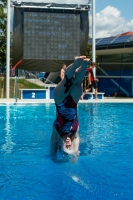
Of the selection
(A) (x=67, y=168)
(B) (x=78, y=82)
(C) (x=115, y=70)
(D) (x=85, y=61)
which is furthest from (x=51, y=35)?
(D) (x=85, y=61)

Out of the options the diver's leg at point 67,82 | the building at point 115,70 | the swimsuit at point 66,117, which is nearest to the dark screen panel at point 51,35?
the building at point 115,70

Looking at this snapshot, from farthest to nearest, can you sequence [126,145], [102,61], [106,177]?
1. [102,61]
2. [126,145]
3. [106,177]

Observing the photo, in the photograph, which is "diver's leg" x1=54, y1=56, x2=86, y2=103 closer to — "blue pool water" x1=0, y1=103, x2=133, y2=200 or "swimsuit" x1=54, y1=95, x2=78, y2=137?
"swimsuit" x1=54, y1=95, x2=78, y2=137

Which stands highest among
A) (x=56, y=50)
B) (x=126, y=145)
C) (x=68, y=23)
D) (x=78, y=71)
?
(x=68, y=23)

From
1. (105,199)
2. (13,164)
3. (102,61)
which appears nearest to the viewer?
A: (105,199)

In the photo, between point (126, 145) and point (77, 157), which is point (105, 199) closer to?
point (77, 157)

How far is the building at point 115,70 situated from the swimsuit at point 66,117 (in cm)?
1882

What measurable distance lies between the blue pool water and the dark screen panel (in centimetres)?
909

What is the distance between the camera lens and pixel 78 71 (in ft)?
12.6

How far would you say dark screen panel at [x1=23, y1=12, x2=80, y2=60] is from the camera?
15.8 metres

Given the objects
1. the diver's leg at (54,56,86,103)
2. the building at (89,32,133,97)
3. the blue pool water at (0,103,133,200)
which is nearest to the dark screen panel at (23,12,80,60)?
the building at (89,32,133,97)

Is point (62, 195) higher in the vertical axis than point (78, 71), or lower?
lower

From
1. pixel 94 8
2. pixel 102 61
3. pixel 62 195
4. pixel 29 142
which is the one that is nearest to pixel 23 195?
pixel 62 195

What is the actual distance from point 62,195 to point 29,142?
274cm
